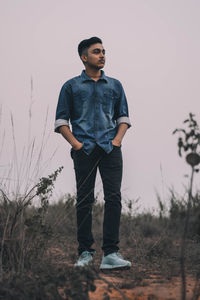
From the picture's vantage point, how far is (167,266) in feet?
11.5

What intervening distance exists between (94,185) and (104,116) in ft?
2.07

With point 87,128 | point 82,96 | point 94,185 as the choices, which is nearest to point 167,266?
point 94,185

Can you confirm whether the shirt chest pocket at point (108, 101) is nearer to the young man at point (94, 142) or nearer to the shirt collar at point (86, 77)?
the young man at point (94, 142)

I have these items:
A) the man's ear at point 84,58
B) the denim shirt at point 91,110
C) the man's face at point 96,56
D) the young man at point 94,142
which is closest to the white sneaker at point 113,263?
the young man at point 94,142

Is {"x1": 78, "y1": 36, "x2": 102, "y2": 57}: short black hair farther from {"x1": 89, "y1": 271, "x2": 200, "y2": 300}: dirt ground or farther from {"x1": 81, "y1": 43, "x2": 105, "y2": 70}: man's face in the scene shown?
{"x1": 89, "y1": 271, "x2": 200, "y2": 300}: dirt ground

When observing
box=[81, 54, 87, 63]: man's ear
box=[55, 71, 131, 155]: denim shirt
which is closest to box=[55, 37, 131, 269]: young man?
box=[55, 71, 131, 155]: denim shirt

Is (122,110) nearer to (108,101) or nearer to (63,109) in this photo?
(108,101)

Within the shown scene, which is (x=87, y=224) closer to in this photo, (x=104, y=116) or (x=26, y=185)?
(x=26, y=185)

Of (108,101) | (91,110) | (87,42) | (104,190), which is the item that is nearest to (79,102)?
(91,110)

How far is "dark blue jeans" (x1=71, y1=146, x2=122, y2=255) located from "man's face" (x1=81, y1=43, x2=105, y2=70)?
31.5 inches

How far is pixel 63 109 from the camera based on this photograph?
11.0ft

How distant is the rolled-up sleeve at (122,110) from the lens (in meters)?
3.47

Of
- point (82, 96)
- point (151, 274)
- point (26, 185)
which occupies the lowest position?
point (151, 274)

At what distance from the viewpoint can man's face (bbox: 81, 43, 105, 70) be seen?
3449 mm
